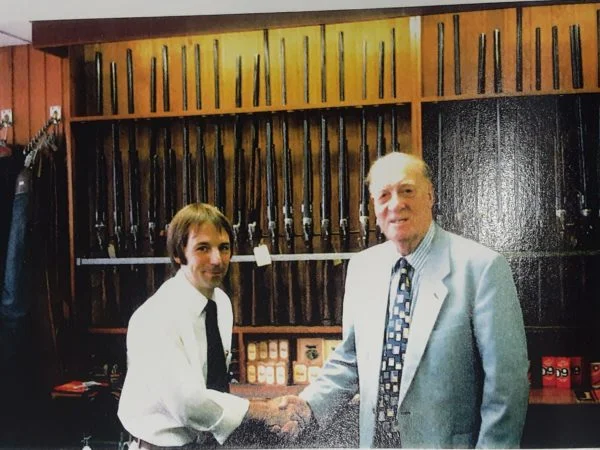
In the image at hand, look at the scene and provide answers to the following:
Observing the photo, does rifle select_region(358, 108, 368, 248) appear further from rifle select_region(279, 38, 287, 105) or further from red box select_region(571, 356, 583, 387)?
red box select_region(571, 356, 583, 387)

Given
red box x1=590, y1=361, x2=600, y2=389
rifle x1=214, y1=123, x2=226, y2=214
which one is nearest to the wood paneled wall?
rifle x1=214, y1=123, x2=226, y2=214

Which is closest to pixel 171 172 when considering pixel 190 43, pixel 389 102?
pixel 190 43

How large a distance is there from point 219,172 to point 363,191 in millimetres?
370

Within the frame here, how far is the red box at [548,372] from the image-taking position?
62.6 inches

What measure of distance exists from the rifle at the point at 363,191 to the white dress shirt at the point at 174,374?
36 cm

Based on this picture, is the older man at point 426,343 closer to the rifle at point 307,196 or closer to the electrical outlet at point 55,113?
the rifle at point 307,196

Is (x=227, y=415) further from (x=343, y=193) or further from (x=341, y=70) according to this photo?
(x=341, y=70)

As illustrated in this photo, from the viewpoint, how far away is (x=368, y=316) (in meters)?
1.55

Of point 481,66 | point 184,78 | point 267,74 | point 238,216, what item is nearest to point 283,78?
point 267,74

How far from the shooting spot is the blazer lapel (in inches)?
58.0

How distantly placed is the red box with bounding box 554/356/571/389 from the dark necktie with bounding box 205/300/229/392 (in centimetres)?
77

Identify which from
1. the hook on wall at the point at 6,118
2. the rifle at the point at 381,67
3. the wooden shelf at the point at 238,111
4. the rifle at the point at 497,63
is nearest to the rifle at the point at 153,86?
the wooden shelf at the point at 238,111

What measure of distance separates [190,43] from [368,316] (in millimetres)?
827

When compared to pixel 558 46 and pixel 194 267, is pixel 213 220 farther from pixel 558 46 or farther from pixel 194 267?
pixel 558 46
